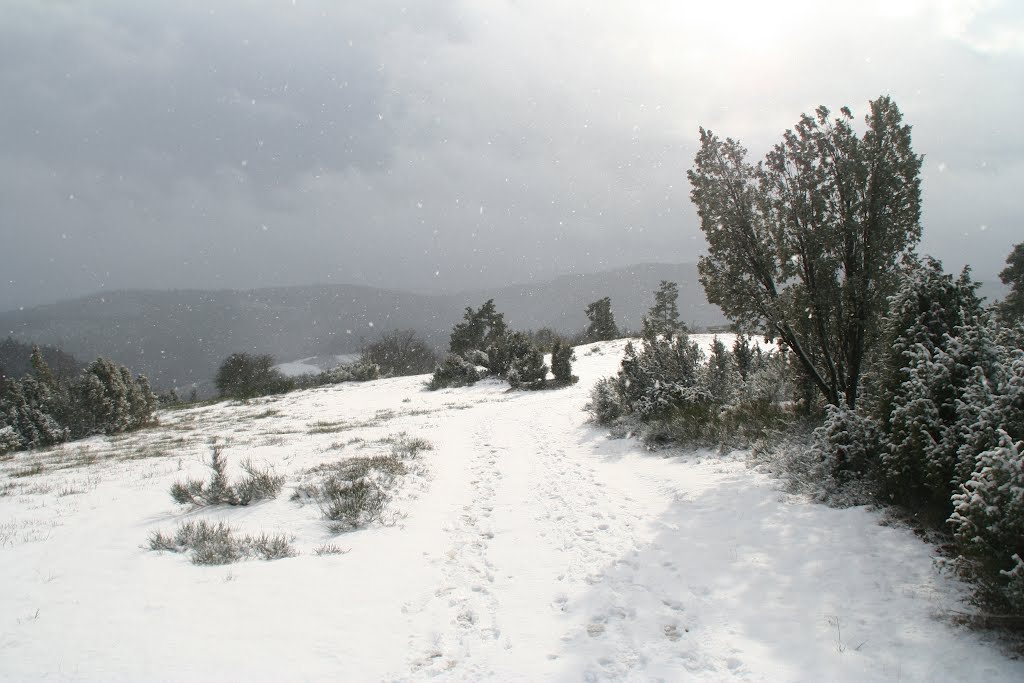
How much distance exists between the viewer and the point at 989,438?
137 inches

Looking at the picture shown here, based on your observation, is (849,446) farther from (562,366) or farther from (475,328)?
(475,328)

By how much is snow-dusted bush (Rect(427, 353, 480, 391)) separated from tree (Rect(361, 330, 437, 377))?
36051mm

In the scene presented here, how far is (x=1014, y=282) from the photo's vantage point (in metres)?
25.3

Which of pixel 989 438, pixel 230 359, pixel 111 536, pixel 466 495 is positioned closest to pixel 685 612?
pixel 989 438

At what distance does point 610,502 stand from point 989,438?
4.00 m

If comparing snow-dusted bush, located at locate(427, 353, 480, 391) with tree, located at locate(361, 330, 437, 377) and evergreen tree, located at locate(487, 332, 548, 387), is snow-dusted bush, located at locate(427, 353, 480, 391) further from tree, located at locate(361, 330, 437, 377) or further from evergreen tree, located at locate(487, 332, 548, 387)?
tree, located at locate(361, 330, 437, 377)

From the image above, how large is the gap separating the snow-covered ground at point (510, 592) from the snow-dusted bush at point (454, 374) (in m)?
18.9

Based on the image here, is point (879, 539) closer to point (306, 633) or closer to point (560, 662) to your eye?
point (560, 662)

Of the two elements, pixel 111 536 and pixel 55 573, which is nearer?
pixel 55 573

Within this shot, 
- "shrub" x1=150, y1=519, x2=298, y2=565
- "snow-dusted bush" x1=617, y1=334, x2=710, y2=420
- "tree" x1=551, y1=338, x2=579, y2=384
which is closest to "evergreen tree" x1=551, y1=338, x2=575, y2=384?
"tree" x1=551, y1=338, x2=579, y2=384

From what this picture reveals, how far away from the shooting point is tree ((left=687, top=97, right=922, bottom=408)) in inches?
258

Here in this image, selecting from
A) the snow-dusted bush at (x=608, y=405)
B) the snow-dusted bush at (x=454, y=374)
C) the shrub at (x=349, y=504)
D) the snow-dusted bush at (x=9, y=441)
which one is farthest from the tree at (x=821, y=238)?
the snow-dusted bush at (x=9, y=441)

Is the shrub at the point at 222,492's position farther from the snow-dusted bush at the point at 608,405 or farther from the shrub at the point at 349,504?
the snow-dusted bush at the point at 608,405

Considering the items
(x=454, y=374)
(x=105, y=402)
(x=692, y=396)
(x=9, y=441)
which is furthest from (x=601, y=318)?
(x=9, y=441)
